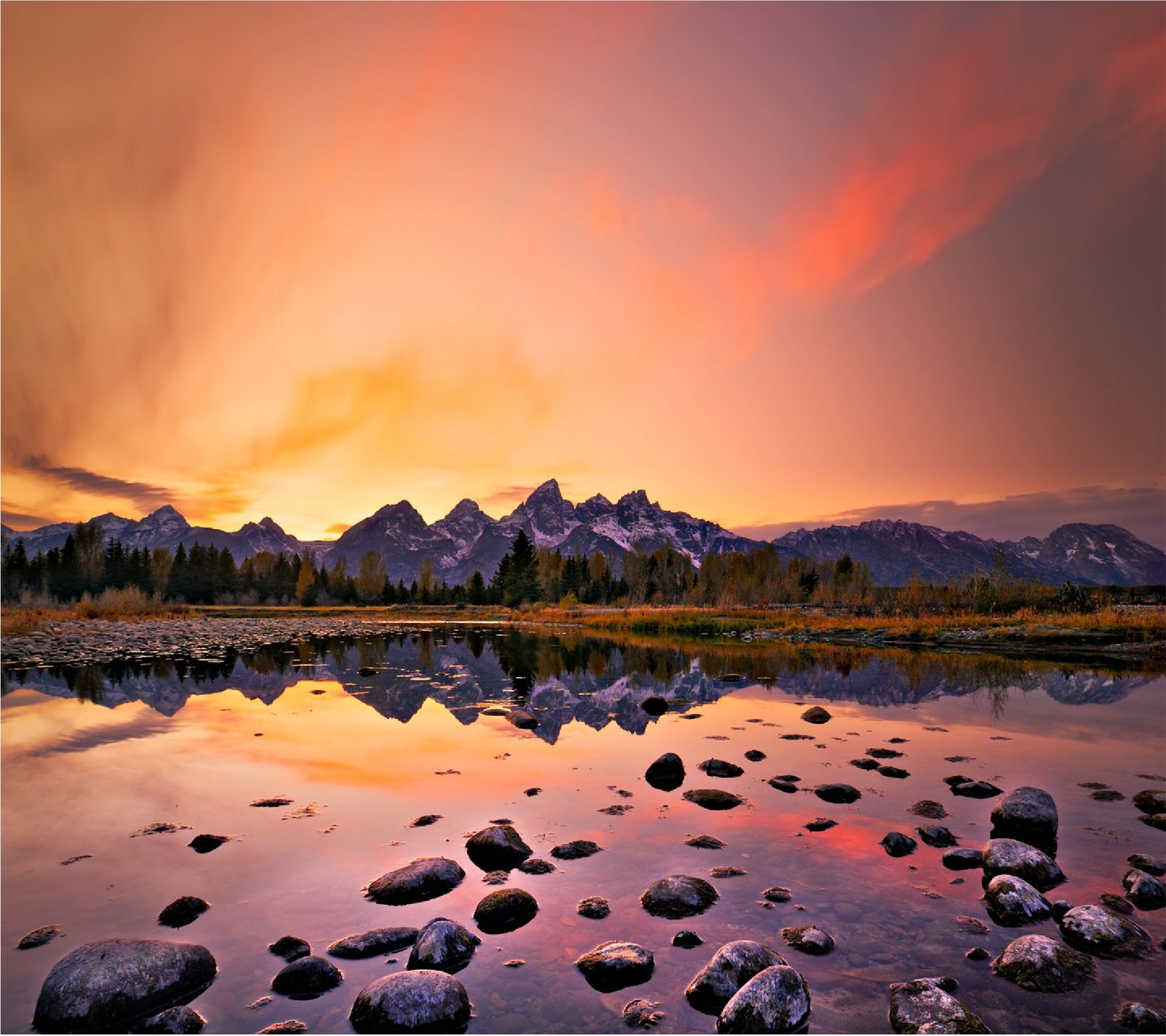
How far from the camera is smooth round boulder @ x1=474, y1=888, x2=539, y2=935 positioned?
8398 millimetres

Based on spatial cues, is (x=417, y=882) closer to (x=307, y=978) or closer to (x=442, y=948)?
(x=442, y=948)

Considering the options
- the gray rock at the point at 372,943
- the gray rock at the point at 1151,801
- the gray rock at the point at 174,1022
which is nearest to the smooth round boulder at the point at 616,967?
the gray rock at the point at 372,943

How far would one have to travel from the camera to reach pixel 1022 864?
9883 mm

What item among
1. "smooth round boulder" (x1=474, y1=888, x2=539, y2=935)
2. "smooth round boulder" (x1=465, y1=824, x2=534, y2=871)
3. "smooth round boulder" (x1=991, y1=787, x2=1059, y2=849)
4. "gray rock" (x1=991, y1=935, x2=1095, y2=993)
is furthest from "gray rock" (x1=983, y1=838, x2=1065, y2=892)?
"smooth round boulder" (x1=465, y1=824, x2=534, y2=871)

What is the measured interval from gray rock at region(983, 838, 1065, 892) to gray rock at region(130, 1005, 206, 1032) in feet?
36.7

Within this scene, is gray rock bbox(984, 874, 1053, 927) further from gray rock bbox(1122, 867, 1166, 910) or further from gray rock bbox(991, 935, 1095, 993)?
gray rock bbox(1122, 867, 1166, 910)

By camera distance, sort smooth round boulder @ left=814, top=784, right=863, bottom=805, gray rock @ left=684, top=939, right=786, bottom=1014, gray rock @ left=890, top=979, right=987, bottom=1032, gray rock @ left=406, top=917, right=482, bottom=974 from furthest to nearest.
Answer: smooth round boulder @ left=814, top=784, right=863, bottom=805 → gray rock @ left=406, top=917, right=482, bottom=974 → gray rock @ left=684, top=939, right=786, bottom=1014 → gray rock @ left=890, top=979, right=987, bottom=1032

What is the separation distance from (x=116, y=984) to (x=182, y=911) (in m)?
2.16

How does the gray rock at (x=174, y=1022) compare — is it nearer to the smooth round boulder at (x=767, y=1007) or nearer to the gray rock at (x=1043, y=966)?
the smooth round boulder at (x=767, y=1007)

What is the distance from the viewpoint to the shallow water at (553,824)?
7.13 m

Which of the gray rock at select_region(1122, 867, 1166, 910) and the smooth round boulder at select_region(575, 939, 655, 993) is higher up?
the smooth round boulder at select_region(575, 939, 655, 993)

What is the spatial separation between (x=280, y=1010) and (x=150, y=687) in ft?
92.5

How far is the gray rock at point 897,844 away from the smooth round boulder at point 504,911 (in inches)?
255

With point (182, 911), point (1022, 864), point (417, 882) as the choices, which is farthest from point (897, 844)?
point (182, 911)
